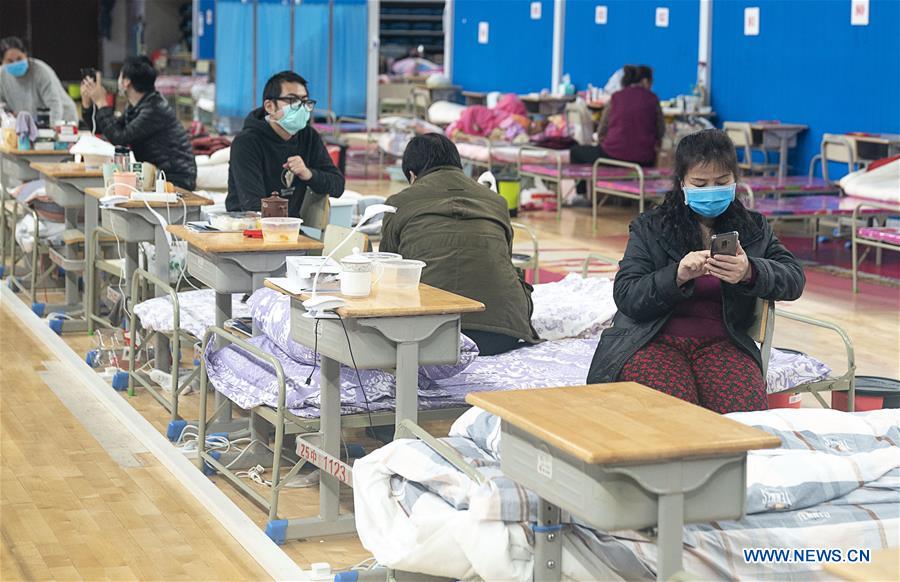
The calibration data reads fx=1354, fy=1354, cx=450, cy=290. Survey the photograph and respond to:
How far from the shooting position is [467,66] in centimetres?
1723

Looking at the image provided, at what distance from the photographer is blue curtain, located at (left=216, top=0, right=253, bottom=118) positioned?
15.8 meters

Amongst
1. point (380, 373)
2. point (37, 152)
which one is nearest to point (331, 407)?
point (380, 373)

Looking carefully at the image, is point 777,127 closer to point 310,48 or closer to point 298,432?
point 310,48

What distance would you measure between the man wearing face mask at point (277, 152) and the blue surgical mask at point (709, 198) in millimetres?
2471

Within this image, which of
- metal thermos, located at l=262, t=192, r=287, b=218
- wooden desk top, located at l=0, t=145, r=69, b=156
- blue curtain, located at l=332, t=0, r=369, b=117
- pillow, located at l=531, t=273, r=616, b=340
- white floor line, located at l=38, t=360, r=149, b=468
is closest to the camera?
white floor line, located at l=38, t=360, r=149, b=468

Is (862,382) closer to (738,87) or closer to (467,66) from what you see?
(738,87)

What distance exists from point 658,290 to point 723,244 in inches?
9.8

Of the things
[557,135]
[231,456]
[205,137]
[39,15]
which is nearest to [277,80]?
[231,456]

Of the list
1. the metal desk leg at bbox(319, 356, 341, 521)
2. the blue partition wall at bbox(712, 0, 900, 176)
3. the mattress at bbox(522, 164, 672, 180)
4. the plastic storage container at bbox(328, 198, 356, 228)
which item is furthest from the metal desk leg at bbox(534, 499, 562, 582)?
the mattress at bbox(522, 164, 672, 180)

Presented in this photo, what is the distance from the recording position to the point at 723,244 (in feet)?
12.4

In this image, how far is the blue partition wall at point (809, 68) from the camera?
10.8 meters

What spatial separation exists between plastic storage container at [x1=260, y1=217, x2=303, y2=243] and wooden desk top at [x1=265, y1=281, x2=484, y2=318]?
0.95 meters

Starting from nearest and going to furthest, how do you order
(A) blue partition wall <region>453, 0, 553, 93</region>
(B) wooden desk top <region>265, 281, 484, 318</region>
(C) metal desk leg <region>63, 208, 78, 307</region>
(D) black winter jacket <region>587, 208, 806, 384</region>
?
(B) wooden desk top <region>265, 281, 484, 318</region> < (D) black winter jacket <region>587, 208, 806, 384</region> < (C) metal desk leg <region>63, 208, 78, 307</region> < (A) blue partition wall <region>453, 0, 553, 93</region>
